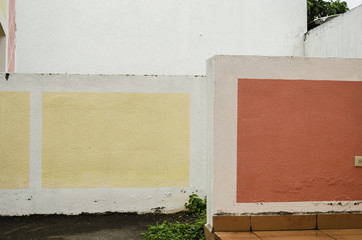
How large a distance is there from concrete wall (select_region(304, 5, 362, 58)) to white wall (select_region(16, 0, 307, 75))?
1031 mm

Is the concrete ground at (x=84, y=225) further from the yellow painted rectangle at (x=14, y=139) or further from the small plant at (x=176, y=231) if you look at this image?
the yellow painted rectangle at (x=14, y=139)

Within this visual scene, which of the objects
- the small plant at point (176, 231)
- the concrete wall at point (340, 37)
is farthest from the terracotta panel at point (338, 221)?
the concrete wall at point (340, 37)

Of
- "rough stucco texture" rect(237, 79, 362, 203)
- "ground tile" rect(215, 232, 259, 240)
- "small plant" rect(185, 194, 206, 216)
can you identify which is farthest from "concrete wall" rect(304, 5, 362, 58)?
"ground tile" rect(215, 232, 259, 240)

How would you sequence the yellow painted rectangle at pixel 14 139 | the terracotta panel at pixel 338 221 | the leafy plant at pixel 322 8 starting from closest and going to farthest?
the terracotta panel at pixel 338 221
the yellow painted rectangle at pixel 14 139
the leafy plant at pixel 322 8

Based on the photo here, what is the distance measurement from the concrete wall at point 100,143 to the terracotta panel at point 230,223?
1.80 metres

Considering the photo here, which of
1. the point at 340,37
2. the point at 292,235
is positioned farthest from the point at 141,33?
the point at 292,235

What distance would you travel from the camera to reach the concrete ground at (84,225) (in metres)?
4.64

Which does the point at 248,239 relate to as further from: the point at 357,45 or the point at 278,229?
the point at 357,45

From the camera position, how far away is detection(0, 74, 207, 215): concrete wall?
540cm

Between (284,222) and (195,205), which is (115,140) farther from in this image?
(284,222)

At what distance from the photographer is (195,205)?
554 cm

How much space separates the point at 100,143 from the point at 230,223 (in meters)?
2.43

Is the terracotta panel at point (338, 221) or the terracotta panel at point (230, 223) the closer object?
the terracotta panel at point (230, 223)

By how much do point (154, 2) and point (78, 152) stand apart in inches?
242
